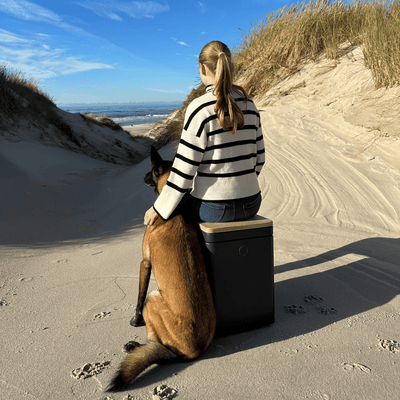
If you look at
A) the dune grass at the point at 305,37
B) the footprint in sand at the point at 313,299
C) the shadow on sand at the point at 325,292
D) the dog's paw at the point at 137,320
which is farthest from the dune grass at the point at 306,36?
the dog's paw at the point at 137,320

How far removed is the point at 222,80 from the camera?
192cm

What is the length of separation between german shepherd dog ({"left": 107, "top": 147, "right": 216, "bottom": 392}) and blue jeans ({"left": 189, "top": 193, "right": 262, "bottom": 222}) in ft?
0.36

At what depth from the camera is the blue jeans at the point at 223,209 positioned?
84.6 inches

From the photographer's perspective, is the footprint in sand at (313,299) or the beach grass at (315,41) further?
the beach grass at (315,41)

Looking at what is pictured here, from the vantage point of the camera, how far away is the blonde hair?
1.92m

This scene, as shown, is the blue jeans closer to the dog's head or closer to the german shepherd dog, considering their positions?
the german shepherd dog

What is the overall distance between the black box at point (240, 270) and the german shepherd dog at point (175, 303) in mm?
98

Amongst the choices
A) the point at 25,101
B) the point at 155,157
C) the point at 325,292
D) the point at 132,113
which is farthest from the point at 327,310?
the point at 132,113


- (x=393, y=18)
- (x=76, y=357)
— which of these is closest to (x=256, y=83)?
(x=393, y=18)

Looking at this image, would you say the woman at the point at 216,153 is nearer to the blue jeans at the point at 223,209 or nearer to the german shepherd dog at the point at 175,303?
the blue jeans at the point at 223,209

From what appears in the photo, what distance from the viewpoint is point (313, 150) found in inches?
243

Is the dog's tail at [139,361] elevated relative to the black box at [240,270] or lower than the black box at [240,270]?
lower

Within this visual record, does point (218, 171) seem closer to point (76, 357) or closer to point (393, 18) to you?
point (76, 357)

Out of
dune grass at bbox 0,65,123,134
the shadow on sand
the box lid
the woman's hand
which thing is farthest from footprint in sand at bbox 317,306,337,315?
dune grass at bbox 0,65,123,134
